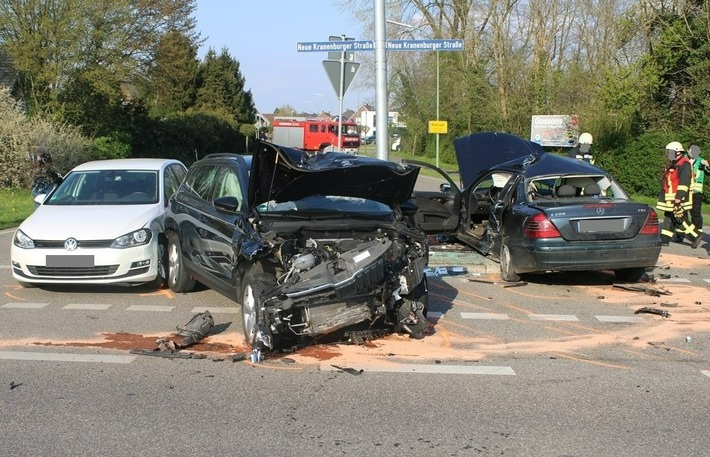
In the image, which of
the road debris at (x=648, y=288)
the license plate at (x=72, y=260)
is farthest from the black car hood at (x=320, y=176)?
the road debris at (x=648, y=288)

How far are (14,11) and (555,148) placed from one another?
2603 cm

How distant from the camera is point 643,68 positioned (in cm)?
2717

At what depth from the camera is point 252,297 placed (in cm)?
666

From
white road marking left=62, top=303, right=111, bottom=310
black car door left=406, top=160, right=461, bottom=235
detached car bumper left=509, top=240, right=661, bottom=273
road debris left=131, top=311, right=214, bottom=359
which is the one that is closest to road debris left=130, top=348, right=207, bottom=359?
road debris left=131, top=311, right=214, bottom=359

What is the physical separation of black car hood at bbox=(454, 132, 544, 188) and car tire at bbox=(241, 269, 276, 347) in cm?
618

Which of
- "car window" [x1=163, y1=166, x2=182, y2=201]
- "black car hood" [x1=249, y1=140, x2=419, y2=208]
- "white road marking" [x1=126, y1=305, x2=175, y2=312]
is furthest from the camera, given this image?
"car window" [x1=163, y1=166, x2=182, y2=201]

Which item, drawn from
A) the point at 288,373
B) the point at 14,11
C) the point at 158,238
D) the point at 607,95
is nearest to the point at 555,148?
the point at 607,95

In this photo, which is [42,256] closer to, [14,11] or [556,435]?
[556,435]

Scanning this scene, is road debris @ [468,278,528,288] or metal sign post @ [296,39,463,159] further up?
metal sign post @ [296,39,463,159]

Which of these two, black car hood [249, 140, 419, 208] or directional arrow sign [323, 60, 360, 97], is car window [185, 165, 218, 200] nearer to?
black car hood [249, 140, 419, 208]

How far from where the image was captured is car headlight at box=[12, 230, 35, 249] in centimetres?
886

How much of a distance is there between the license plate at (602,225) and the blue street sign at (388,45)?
14.8ft

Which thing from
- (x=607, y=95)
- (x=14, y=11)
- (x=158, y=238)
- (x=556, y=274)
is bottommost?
(x=556, y=274)

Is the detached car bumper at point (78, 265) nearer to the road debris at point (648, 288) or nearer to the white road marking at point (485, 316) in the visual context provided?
the white road marking at point (485, 316)
